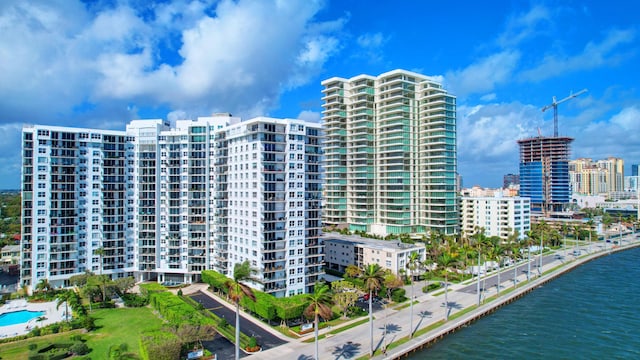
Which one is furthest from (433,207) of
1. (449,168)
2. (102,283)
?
(102,283)

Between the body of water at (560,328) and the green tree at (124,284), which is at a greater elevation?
the green tree at (124,284)

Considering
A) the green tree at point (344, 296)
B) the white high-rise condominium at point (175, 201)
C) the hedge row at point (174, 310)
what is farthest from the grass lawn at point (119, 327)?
the green tree at point (344, 296)

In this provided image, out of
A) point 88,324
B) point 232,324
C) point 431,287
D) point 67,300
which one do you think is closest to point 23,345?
point 88,324

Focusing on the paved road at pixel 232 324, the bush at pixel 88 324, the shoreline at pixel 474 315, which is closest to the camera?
the shoreline at pixel 474 315

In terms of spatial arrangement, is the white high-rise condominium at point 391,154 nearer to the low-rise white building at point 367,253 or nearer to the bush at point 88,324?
the low-rise white building at point 367,253

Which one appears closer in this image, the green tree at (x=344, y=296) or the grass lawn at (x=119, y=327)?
the grass lawn at (x=119, y=327)

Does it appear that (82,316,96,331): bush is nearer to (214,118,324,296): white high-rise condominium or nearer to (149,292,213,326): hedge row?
(149,292,213,326): hedge row

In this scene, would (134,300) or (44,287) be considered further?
(44,287)

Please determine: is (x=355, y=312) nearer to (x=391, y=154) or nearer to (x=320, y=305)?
(x=320, y=305)
